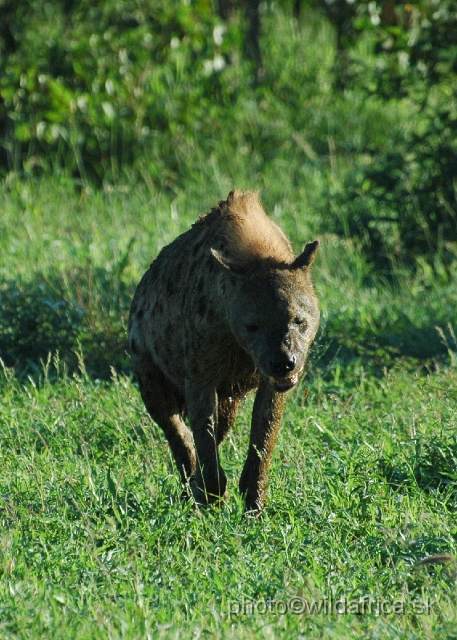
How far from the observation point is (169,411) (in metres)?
4.96

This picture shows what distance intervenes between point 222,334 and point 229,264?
0.32 meters

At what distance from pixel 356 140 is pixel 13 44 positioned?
3.37 meters

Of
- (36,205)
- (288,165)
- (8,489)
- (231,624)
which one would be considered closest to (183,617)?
(231,624)

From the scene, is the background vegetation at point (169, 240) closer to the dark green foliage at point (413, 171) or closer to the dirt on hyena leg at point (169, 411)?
the dark green foliage at point (413, 171)

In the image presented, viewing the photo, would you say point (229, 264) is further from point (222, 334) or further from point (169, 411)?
point (169, 411)

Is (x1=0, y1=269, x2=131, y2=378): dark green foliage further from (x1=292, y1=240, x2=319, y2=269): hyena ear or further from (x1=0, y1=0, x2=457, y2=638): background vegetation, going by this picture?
(x1=292, y1=240, x2=319, y2=269): hyena ear

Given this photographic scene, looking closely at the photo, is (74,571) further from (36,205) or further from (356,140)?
(356,140)

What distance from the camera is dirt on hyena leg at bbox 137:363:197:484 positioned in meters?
4.86

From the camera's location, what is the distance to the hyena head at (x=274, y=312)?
13.1 ft

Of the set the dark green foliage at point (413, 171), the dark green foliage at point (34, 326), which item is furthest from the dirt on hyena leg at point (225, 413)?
the dark green foliage at point (413, 171)

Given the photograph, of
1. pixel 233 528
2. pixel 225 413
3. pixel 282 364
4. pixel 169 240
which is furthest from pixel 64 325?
pixel 282 364

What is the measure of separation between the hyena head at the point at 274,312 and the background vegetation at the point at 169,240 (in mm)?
610

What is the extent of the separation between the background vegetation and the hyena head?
24.0 inches

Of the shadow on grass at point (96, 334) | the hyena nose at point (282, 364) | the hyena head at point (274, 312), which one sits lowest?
the shadow on grass at point (96, 334)
